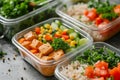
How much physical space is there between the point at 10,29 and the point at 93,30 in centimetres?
71

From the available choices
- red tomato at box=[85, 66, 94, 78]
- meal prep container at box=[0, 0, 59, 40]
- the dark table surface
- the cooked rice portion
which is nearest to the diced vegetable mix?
meal prep container at box=[0, 0, 59, 40]

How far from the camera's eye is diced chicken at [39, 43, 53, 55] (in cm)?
218

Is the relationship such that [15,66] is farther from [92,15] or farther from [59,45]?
[92,15]

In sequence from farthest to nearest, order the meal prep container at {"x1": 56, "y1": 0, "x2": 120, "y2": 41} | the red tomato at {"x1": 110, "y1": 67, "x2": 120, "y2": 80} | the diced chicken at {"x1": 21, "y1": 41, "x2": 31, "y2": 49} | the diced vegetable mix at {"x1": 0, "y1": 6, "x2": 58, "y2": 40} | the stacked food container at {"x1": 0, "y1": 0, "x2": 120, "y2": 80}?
the diced vegetable mix at {"x1": 0, "y1": 6, "x2": 58, "y2": 40}, the meal prep container at {"x1": 56, "y1": 0, "x2": 120, "y2": 41}, the diced chicken at {"x1": 21, "y1": 41, "x2": 31, "y2": 49}, the stacked food container at {"x1": 0, "y1": 0, "x2": 120, "y2": 80}, the red tomato at {"x1": 110, "y1": 67, "x2": 120, "y2": 80}

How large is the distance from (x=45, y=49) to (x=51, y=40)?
0.17m

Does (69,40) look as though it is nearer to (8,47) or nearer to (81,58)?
(81,58)

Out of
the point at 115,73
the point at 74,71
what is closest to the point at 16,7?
the point at 74,71

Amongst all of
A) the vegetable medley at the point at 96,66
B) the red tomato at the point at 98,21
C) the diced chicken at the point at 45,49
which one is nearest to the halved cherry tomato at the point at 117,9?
the red tomato at the point at 98,21

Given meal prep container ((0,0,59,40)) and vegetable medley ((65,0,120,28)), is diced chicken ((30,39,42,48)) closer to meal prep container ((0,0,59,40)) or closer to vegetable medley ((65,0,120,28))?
meal prep container ((0,0,59,40))

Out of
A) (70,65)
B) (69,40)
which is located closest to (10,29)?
(69,40)

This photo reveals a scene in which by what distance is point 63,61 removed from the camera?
6.98 feet

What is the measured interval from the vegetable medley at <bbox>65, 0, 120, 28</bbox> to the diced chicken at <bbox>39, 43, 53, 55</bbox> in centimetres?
49

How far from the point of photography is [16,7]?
2576mm

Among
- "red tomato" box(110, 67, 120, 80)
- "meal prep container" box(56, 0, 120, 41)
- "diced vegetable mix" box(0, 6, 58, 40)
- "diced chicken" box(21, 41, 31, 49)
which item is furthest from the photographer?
"diced vegetable mix" box(0, 6, 58, 40)
